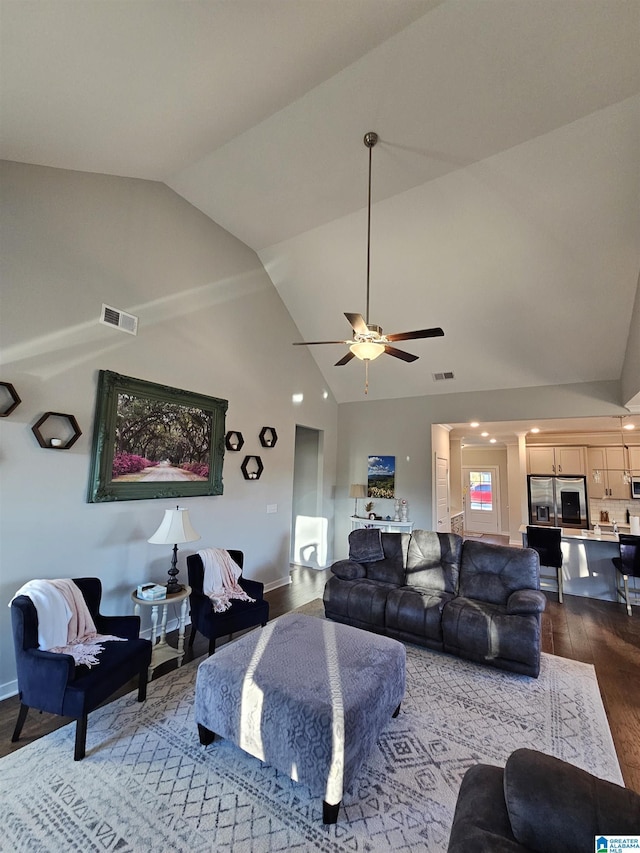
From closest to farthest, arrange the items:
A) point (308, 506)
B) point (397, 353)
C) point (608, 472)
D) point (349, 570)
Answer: point (397, 353), point (349, 570), point (308, 506), point (608, 472)

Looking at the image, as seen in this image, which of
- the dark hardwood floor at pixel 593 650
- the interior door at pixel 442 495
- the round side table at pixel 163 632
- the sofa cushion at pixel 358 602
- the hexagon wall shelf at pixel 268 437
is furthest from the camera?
the interior door at pixel 442 495

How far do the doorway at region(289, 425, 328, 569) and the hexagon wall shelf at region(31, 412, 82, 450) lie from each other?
12.0 feet

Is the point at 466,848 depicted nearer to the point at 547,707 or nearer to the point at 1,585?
the point at 547,707

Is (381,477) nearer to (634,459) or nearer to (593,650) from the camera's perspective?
(593,650)

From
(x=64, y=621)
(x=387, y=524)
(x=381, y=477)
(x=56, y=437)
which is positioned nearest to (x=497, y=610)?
(x=387, y=524)

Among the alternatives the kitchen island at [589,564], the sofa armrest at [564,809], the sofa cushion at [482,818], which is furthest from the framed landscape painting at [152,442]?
the kitchen island at [589,564]

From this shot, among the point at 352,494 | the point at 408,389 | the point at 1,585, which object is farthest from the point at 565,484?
the point at 1,585

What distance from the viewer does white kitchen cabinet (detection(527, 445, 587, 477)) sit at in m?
7.32

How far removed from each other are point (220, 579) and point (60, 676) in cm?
157

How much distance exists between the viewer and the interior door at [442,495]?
6.07m

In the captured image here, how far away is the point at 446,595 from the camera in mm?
3684

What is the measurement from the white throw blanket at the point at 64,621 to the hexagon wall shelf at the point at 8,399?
1221mm

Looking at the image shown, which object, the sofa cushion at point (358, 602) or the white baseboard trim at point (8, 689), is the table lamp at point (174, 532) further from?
the sofa cushion at point (358, 602)

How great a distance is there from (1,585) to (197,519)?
173cm
